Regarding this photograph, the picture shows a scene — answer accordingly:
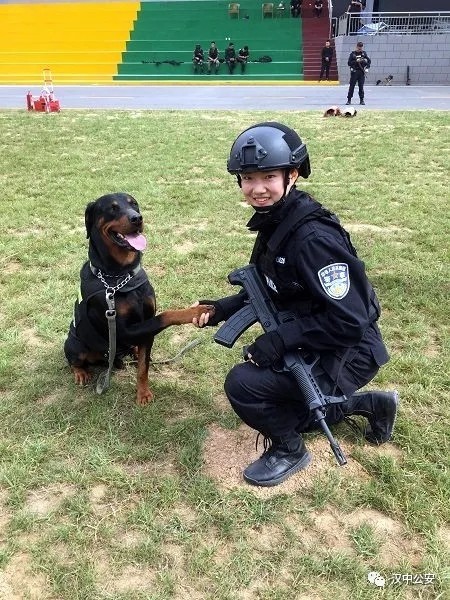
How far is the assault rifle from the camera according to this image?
2.28 metres

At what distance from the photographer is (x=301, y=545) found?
2246 millimetres

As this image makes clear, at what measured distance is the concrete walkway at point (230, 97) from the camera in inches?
621

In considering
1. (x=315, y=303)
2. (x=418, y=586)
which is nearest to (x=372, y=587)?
(x=418, y=586)

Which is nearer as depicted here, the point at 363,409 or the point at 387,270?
the point at 363,409

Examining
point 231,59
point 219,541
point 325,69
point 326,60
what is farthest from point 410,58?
point 219,541

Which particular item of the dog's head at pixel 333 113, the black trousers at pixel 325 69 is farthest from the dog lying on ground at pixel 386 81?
the dog's head at pixel 333 113

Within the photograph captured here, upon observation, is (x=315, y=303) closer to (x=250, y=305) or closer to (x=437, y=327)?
(x=250, y=305)

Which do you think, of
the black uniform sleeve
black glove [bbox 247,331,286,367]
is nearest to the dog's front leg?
black glove [bbox 247,331,286,367]

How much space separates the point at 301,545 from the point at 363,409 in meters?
0.82

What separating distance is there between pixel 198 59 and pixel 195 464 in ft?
86.8

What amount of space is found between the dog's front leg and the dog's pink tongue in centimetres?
64

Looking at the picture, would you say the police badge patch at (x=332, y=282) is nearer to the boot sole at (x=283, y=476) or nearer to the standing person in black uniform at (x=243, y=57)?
the boot sole at (x=283, y=476)

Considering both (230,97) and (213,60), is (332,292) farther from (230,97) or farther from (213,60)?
(213,60)

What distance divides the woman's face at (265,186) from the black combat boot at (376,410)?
1149mm
